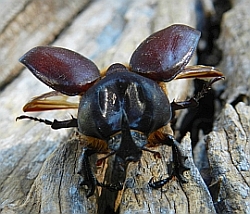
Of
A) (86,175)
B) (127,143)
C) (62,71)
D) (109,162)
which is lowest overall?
(109,162)

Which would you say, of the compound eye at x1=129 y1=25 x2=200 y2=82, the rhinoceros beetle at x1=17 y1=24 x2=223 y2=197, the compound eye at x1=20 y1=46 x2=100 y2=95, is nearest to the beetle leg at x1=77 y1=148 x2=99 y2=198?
the rhinoceros beetle at x1=17 y1=24 x2=223 y2=197

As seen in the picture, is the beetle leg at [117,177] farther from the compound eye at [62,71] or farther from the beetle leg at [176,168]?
the compound eye at [62,71]

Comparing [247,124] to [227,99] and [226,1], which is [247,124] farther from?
[226,1]

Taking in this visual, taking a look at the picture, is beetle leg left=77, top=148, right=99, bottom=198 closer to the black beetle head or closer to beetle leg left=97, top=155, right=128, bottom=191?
beetle leg left=97, top=155, right=128, bottom=191

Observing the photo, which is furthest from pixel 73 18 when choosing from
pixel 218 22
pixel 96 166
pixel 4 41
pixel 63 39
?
pixel 96 166

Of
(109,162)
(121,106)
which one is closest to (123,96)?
(121,106)

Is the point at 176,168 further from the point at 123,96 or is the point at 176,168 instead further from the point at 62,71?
the point at 62,71
